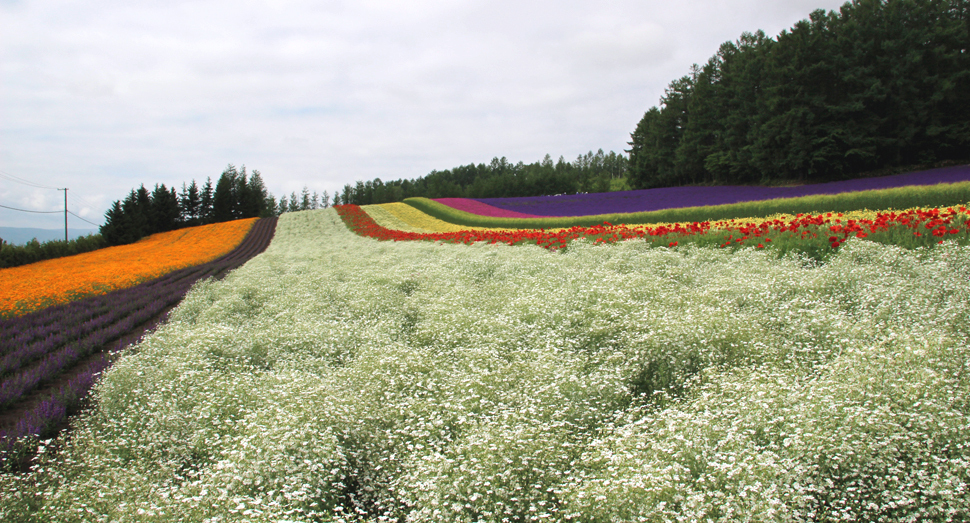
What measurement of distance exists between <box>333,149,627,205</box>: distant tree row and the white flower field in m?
82.1

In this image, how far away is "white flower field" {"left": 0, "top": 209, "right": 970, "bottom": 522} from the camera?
3.42 m

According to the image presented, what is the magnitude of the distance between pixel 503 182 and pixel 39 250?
7030cm

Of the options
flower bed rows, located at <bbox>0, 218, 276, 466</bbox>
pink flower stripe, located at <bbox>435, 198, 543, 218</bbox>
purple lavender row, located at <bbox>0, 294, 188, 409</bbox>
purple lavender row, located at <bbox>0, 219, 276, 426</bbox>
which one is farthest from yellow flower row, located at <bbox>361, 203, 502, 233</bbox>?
purple lavender row, located at <bbox>0, 294, 188, 409</bbox>

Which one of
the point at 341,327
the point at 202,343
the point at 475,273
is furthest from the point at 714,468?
the point at 475,273

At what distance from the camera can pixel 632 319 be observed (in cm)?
721

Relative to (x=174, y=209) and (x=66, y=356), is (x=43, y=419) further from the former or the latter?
(x=174, y=209)

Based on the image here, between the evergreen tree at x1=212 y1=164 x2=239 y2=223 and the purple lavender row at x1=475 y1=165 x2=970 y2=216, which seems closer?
the purple lavender row at x1=475 y1=165 x2=970 y2=216

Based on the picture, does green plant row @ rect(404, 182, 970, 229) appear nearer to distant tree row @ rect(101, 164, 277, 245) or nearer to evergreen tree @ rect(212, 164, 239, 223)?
distant tree row @ rect(101, 164, 277, 245)

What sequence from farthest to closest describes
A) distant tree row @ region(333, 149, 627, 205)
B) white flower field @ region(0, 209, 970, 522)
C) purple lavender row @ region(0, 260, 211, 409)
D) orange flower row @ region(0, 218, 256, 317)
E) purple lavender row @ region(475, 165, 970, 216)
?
1. distant tree row @ region(333, 149, 627, 205)
2. purple lavender row @ region(475, 165, 970, 216)
3. orange flower row @ region(0, 218, 256, 317)
4. purple lavender row @ region(0, 260, 211, 409)
5. white flower field @ region(0, 209, 970, 522)

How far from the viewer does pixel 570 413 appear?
476 centimetres

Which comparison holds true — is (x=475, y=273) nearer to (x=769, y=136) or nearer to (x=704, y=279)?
(x=704, y=279)

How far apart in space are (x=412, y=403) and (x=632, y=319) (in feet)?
12.6

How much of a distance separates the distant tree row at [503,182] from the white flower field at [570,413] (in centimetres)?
8214

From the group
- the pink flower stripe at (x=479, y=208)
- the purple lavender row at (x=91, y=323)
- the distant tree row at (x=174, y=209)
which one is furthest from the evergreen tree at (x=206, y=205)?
the purple lavender row at (x=91, y=323)
